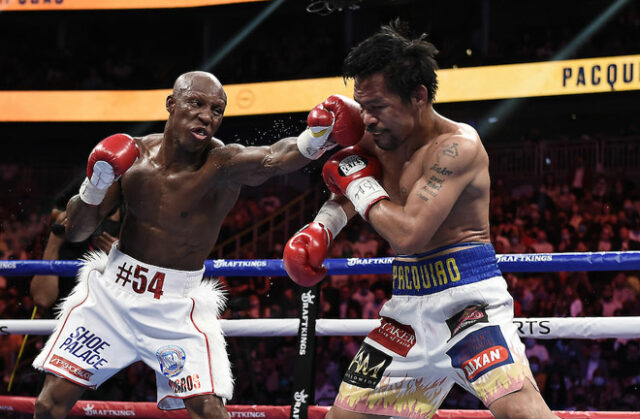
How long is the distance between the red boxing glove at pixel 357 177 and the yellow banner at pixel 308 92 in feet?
26.8

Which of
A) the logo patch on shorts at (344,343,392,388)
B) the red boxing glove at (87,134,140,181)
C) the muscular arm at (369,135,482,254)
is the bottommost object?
the logo patch on shorts at (344,343,392,388)

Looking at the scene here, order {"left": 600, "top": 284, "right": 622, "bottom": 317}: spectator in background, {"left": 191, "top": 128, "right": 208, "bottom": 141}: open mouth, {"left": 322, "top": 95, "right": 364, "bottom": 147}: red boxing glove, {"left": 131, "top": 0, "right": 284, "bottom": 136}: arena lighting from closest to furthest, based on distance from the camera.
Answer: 1. {"left": 322, "top": 95, "right": 364, "bottom": 147}: red boxing glove
2. {"left": 191, "top": 128, "right": 208, "bottom": 141}: open mouth
3. {"left": 600, "top": 284, "right": 622, "bottom": 317}: spectator in background
4. {"left": 131, "top": 0, "right": 284, "bottom": 136}: arena lighting

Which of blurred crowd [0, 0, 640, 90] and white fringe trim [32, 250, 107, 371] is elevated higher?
blurred crowd [0, 0, 640, 90]

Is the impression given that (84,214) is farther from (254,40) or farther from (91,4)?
(254,40)

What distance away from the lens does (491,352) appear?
1.85 m

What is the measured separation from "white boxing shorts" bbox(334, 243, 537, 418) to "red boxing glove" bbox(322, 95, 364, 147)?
→ 40 centimetres

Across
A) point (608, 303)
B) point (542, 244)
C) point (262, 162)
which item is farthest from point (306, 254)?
point (542, 244)

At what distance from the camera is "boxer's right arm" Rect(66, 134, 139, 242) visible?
246 centimetres

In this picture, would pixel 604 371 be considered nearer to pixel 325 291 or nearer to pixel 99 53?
pixel 325 291

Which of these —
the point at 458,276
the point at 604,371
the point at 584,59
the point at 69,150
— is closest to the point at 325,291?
the point at 604,371

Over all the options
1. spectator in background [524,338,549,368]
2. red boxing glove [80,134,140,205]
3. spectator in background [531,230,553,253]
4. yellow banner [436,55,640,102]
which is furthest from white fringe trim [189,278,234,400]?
yellow banner [436,55,640,102]

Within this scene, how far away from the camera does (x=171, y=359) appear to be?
101 inches

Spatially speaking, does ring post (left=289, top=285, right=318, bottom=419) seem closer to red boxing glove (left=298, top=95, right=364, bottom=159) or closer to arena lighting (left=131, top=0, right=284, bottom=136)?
red boxing glove (left=298, top=95, right=364, bottom=159)

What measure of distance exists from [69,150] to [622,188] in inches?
393
